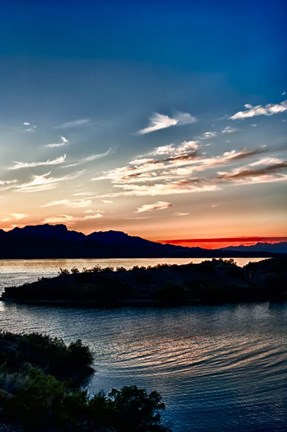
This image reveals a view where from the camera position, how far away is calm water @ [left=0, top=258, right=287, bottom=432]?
858 inches

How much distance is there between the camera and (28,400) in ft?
53.7

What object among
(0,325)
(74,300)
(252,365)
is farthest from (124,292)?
(252,365)

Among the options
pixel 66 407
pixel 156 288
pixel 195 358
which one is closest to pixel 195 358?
pixel 195 358

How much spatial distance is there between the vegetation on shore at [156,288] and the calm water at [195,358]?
50.9ft

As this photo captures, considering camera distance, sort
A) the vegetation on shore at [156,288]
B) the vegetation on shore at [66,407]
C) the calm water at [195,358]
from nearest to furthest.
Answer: the vegetation on shore at [66,407]
the calm water at [195,358]
the vegetation on shore at [156,288]

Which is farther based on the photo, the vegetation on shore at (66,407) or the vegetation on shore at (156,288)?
the vegetation on shore at (156,288)

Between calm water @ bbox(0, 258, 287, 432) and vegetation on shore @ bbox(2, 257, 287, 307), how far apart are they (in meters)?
15.5

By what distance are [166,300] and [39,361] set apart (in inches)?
1944

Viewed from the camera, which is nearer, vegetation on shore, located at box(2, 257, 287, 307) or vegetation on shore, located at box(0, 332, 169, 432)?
vegetation on shore, located at box(0, 332, 169, 432)

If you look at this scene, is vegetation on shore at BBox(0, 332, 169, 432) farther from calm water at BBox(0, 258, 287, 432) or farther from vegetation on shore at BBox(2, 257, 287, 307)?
vegetation on shore at BBox(2, 257, 287, 307)

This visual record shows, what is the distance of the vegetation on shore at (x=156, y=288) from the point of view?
79.2m

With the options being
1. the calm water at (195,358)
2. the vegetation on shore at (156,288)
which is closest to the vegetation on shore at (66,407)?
the calm water at (195,358)

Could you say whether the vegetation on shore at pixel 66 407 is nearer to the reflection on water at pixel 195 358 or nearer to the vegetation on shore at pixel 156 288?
the reflection on water at pixel 195 358

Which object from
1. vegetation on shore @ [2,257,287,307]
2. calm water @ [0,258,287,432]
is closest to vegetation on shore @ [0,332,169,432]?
calm water @ [0,258,287,432]
